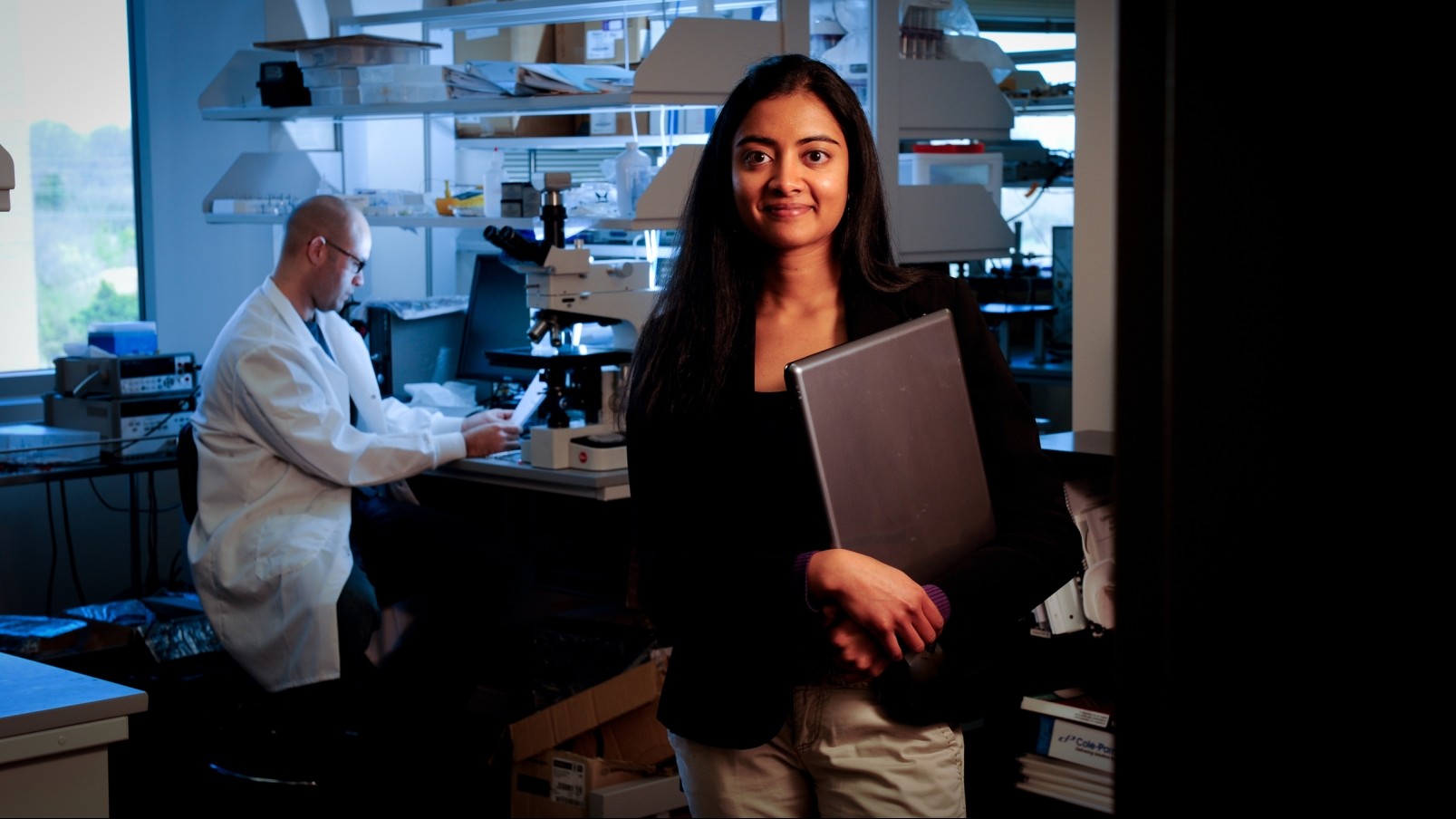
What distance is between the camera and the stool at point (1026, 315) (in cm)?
438

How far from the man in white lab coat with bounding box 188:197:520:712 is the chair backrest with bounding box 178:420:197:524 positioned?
37 millimetres

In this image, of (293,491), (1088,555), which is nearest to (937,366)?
(1088,555)

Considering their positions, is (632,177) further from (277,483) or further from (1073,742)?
(1073,742)

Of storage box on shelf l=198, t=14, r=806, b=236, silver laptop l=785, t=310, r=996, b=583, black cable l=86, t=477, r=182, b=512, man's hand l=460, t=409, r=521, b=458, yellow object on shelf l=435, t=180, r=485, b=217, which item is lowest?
black cable l=86, t=477, r=182, b=512

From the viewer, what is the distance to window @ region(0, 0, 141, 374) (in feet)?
13.5

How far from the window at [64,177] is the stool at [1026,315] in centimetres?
273

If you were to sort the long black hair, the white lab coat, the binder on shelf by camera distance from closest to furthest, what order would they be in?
the long black hair → the binder on shelf → the white lab coat

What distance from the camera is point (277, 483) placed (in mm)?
3076

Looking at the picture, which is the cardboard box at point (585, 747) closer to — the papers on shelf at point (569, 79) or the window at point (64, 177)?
the papers on shelf at point (569, 79)

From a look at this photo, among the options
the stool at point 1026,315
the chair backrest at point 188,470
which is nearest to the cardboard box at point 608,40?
the stool at point 1026,315

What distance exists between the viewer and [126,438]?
359 cm

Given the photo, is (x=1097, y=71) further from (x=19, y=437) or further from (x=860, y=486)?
(x=19, y=437)

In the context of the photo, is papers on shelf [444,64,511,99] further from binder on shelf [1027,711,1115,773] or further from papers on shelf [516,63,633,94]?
binder on shelf [1027,711,1115,773]

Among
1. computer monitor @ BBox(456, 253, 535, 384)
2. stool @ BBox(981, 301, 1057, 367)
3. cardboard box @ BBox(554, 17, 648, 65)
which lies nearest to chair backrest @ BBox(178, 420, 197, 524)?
computer monitor @ BBox(456, 253, 535, 384)
